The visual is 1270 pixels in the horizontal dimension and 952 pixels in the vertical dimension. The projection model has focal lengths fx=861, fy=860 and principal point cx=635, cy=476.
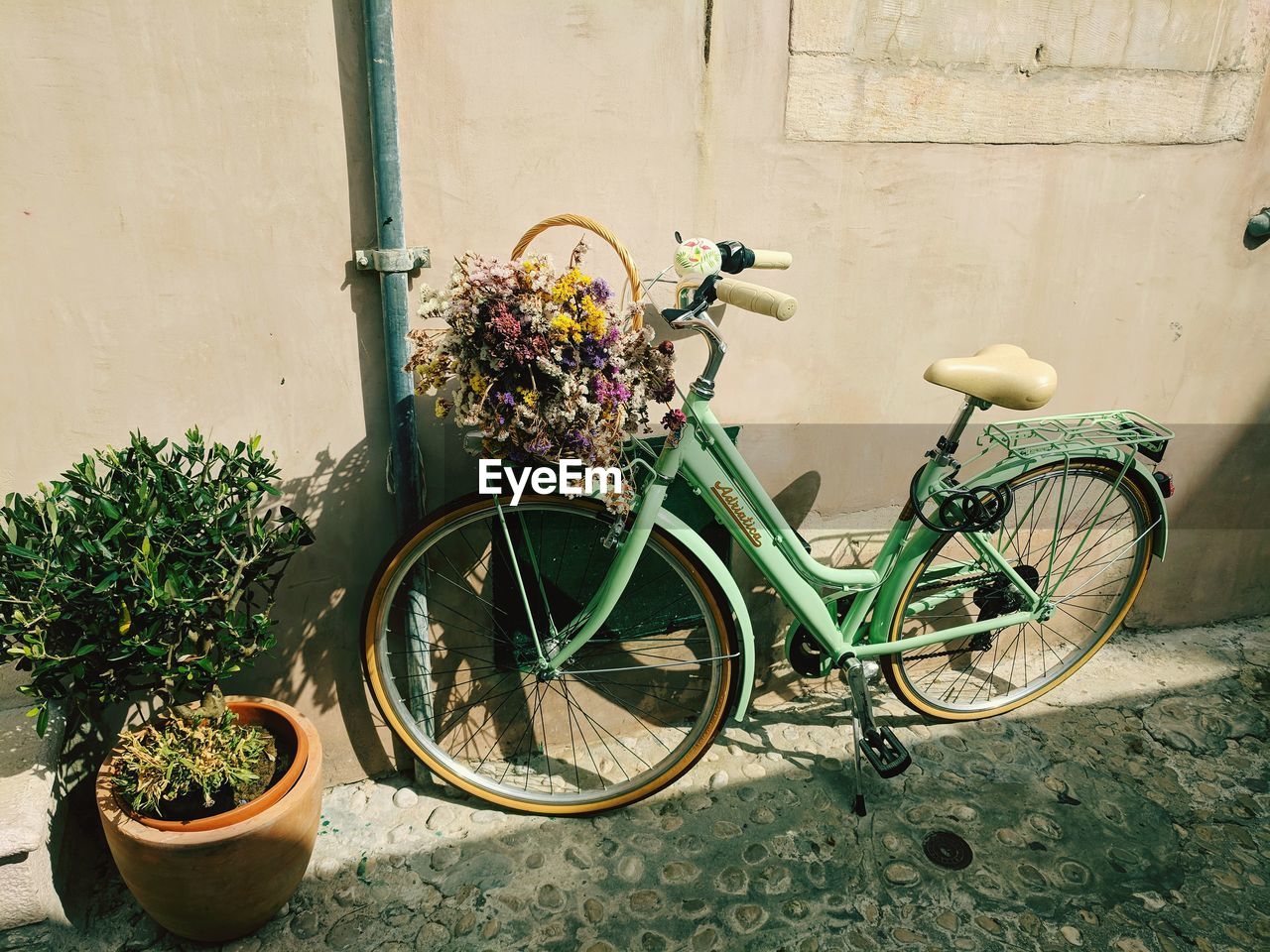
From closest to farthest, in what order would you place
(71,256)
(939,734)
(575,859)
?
(71,256), (575,859), (939,734)

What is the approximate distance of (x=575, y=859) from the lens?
271 cm

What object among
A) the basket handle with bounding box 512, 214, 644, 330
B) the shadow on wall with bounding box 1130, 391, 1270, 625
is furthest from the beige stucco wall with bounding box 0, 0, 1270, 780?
the shadow on wall with bounding box 1130, 391, 1270, 625

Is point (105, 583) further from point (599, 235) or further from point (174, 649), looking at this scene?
point (599, 235)

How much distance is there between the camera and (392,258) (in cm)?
232

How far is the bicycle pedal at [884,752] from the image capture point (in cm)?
284

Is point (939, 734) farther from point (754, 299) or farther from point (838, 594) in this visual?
point (754, 299)

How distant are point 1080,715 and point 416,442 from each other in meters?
2.71

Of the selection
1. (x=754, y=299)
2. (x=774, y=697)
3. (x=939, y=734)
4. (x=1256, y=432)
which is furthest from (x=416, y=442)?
(x=1256, y=432)

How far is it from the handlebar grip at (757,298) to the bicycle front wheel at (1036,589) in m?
1.39

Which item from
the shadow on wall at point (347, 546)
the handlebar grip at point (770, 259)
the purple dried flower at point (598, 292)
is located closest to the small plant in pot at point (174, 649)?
the shadow on wall at point (347, 546)

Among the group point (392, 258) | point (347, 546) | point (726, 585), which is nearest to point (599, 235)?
point (392, 258)

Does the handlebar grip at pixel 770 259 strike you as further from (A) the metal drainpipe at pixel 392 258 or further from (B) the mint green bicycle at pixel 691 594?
(A) the metal drainpipe at pixel 392 258

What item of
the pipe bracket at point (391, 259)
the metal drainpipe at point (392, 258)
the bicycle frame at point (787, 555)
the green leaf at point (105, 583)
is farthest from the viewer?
the bicycle frame at point (787, 555)

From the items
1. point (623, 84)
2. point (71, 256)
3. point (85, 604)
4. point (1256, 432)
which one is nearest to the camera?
point (85, 604)
